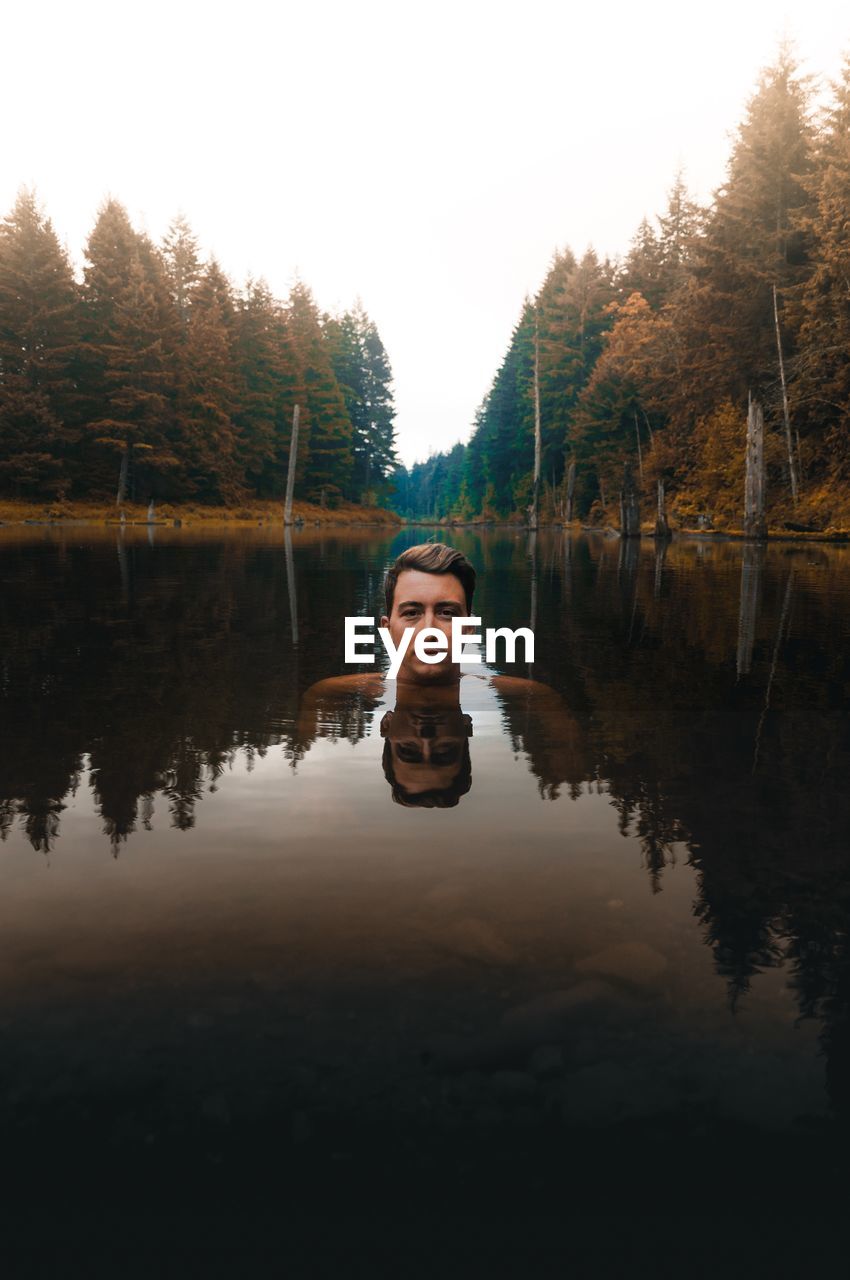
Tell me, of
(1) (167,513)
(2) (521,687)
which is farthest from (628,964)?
(1) (167,513)

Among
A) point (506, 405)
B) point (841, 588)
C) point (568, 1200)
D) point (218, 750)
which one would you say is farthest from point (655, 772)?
point (506, 405)

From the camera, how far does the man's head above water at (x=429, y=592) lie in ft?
19.3

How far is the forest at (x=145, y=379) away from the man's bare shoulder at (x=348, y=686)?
42.0 m

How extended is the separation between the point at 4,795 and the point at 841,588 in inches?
533

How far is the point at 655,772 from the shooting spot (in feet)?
14.6

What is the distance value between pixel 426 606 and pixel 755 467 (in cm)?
2659

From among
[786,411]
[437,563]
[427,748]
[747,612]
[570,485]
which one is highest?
[786,411]

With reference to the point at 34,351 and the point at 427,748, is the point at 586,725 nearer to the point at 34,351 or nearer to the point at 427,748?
the point at 427,748

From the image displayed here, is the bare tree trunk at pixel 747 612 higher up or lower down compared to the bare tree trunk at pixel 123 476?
lower down

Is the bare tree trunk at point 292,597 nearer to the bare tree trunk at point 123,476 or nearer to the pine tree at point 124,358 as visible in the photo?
the bare tree trunk at point 123,476

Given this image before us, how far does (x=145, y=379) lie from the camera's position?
48312 millimetres

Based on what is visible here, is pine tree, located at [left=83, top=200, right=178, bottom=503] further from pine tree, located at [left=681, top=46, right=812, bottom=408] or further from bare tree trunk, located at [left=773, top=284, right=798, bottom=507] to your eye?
bare tree trunk, located at [left=773, top=284, right=798, bottom=507]

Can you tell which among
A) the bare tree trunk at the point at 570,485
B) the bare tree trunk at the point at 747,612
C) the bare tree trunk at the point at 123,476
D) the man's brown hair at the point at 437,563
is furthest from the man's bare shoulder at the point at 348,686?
the bare tree trunk at the point at 570,485

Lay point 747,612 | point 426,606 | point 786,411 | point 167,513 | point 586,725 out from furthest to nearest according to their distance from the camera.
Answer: point 167,513
point 786,411
point 747,612
point 426,606
point 586,725
